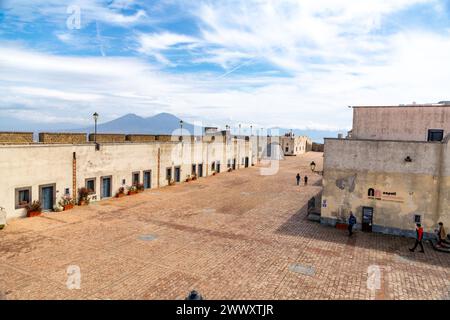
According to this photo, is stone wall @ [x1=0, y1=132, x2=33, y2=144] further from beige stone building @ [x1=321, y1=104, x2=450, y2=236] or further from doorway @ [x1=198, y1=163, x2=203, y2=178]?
doorway @ [x1=198, y1=163, x2=203, y2=178]

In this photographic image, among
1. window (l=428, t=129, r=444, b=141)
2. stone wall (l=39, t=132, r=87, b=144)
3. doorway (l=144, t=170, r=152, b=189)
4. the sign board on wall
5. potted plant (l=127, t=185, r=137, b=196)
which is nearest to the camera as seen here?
the sign board on wall

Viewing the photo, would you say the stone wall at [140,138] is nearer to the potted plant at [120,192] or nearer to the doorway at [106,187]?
the potted plant at [120,192]

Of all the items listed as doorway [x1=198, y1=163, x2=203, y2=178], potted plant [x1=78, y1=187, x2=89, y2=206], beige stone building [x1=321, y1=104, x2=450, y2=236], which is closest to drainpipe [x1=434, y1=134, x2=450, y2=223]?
beige stone building [x1=321, y1=104, x2=450, y2=236]

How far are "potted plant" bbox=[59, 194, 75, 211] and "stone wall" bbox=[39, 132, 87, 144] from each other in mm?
4078

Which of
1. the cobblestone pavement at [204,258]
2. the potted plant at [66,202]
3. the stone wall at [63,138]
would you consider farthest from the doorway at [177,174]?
the potted plant at [66,202]

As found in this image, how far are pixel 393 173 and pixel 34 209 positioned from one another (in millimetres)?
22039

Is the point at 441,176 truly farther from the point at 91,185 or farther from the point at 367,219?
the point at 91,185

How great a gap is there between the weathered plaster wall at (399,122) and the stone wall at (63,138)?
20.6 meters

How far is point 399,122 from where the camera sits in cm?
2061

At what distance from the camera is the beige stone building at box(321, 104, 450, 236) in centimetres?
1756

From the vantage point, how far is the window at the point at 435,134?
19.4 meters

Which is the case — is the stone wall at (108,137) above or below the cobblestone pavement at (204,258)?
above
